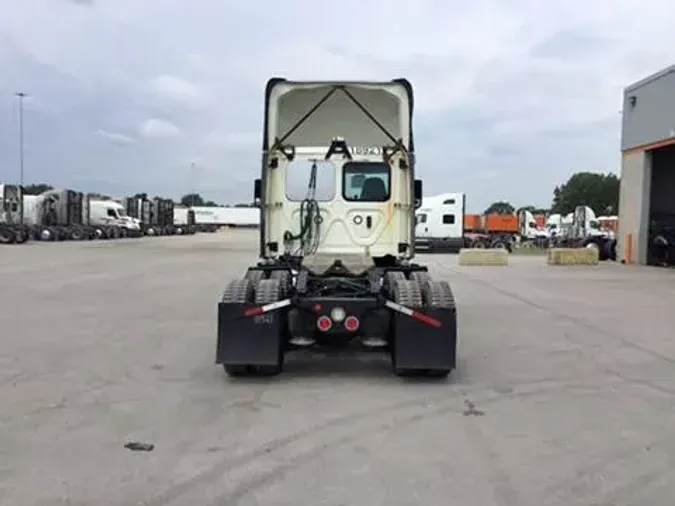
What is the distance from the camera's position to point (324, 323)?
27.3 ft

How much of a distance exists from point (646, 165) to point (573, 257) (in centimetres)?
483

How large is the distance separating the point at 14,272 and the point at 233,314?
1867 centimetres

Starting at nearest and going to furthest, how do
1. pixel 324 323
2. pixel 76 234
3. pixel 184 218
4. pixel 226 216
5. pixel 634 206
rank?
pixel 324 323 < pixel 634 206 < pixel 76 234 < pixel 184 218 < pixel 226 216

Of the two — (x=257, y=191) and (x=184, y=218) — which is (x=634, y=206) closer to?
(x=257, y=191)

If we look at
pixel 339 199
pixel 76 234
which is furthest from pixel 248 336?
pixel 76 234

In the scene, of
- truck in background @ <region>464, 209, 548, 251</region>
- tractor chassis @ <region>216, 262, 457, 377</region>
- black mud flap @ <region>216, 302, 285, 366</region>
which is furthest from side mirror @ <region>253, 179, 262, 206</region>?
truck in background @ <region>464, 209, 548, 251</region>

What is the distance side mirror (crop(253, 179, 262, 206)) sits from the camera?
10.1 metres

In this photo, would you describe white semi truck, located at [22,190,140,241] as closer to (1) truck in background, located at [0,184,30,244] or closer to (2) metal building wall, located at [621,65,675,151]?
(1) truck in background, located at [0,184,30,244]

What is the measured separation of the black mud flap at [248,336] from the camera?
27.0 ft

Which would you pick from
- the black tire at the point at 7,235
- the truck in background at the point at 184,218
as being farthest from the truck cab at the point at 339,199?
the truck in background at the point at 184,218

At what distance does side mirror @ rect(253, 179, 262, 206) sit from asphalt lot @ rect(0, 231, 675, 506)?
2.06 meters

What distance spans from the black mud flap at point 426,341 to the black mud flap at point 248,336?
1281mm

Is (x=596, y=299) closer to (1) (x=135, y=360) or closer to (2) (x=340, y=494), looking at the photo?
(1) (x=135, y=360)

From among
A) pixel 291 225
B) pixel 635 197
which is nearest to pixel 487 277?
pixel 635 197
